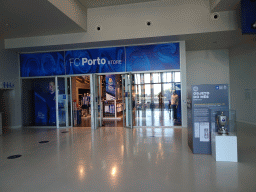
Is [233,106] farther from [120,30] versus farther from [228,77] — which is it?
[120,30]

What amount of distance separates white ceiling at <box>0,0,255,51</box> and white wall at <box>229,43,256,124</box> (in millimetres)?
500

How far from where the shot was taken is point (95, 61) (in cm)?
912

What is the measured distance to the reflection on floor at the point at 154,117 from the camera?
891 centimetres

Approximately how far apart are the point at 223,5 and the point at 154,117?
5134 mm

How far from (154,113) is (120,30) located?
3.91 meters

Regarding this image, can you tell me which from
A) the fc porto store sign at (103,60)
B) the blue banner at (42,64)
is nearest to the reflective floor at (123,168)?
the fc porto store sign at (103,60)

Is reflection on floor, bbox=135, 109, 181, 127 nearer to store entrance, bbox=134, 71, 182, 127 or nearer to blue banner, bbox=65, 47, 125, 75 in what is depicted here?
store entrance, bbox=134, 71, 182, 127

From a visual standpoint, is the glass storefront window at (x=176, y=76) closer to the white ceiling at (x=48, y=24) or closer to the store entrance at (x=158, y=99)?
the store entrance at (x=158, y=99)

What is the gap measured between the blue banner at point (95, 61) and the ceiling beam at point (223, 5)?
3.86 meters

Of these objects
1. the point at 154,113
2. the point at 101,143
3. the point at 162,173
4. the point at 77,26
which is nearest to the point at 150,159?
the point at 162,173

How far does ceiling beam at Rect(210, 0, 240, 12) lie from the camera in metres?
6.51

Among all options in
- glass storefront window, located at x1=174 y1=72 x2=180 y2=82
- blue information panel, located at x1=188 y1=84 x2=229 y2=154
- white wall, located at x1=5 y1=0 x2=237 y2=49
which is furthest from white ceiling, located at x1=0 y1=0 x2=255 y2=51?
blue information panel, located at x1=188 y1=84 x2=229 y2=154

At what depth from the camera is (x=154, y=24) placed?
7.79 meters

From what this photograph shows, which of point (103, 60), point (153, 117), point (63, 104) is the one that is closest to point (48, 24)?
point (103, 60)
